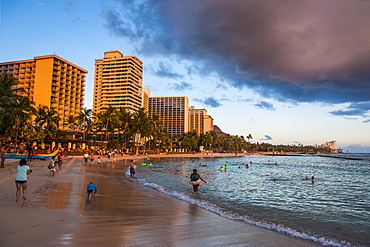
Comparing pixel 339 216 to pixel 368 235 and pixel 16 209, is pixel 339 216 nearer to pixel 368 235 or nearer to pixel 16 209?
pixel 368 235

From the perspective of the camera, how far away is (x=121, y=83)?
133375 millimetres

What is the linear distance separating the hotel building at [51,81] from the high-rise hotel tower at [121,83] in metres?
27.4

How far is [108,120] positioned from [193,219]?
66329 mm

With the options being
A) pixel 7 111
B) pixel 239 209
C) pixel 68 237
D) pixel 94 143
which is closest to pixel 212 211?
pixel 239 209

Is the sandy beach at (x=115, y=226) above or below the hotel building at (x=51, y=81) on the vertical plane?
below

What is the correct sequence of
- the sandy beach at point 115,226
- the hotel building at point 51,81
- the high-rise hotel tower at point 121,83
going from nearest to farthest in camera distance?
the sandy beach at point 115,226, the hotel building at point 51,81, the high-rise hotel tower at point 121,83

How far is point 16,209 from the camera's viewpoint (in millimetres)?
8383

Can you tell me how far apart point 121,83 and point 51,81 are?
44681 mm

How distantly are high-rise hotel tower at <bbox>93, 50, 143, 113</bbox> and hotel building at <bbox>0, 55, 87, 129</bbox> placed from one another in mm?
27439

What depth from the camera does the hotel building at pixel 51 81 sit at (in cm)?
9244

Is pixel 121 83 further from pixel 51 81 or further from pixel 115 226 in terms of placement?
pixel 115 226

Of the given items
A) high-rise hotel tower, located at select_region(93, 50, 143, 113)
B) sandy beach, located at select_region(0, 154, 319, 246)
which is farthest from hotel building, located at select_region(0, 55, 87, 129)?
sandy beach, located at select_region(0, 154, 319, 246)

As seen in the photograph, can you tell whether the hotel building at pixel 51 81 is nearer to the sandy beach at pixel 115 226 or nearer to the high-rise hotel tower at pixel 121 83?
the high-rise hotel tower at pixel 121 83

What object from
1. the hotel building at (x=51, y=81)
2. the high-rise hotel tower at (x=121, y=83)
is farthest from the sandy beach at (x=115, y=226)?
the high-rise hotel tower at (x=121, y=83)
